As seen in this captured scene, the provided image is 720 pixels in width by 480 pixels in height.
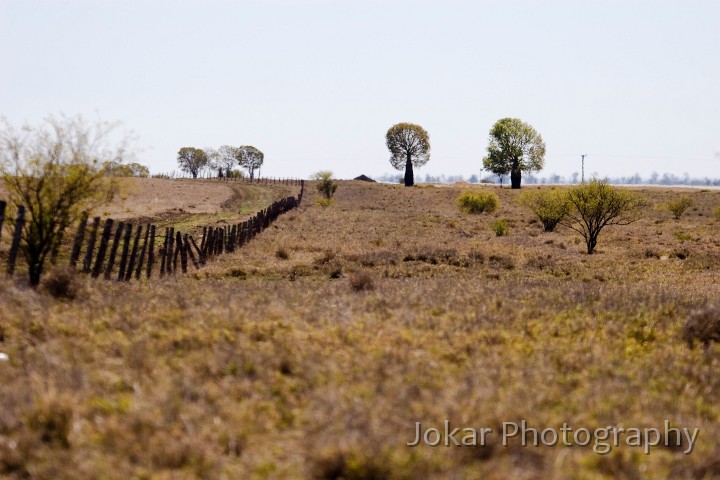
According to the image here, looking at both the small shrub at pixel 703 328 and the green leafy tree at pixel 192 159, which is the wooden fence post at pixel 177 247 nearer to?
the small shrub at pixel 703 328

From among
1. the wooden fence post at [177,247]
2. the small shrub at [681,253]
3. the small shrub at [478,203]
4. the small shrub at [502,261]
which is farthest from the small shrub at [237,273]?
the small shrub at [478,203]

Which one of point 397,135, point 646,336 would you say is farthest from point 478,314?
point 397,135

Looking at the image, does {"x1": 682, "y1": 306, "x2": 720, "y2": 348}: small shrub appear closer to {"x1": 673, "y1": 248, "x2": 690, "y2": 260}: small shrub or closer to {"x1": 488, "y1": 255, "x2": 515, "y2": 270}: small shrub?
{"x1": 488, "y1": 255, "x2": 515, "y2": 270}: small shrub

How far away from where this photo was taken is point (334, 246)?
2675cm

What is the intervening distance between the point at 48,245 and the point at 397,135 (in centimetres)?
9606

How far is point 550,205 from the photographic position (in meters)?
41.6

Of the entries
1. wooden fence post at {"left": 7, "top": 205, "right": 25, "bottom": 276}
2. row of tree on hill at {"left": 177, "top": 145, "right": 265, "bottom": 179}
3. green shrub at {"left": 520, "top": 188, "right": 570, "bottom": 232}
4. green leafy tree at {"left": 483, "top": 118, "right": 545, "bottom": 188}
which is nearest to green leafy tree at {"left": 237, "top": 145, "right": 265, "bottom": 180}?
row of tree on hill at {"left": 177, "top": 145, "right": 265, "bottom": 179}

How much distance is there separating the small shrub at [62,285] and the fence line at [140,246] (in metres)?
1.61

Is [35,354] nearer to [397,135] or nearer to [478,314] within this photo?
[478,314]

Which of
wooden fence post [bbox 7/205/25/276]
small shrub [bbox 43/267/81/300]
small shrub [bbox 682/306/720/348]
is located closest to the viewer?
small shrub [bbox 682/306/720/348]

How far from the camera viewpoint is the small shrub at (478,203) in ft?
203

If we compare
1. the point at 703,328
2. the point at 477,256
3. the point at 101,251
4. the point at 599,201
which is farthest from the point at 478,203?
the point at 703,328

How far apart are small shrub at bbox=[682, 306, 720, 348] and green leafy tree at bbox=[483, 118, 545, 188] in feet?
276

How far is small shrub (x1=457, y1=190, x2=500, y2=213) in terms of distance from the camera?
2436 inches
